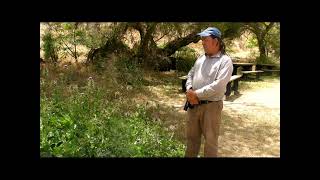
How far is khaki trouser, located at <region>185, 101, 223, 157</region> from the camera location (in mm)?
4258

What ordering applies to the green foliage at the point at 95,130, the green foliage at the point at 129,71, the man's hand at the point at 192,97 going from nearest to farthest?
the man's hand at the point at 192,97, the green foliage at the point at 95,130, the green foliage at the point at 129,71

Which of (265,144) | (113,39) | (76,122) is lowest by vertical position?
(265,144)

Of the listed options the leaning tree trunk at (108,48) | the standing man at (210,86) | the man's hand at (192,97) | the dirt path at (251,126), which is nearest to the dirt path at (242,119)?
the dirt path at (251,126)

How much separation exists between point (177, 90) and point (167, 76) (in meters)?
1.29

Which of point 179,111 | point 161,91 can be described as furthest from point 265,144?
point 161,91

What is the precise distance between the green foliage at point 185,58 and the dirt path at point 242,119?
142 cm

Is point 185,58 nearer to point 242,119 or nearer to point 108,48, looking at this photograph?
point 108,48

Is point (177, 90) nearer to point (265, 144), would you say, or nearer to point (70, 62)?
point (70, 62)

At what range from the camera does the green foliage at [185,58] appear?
11273 millimetres

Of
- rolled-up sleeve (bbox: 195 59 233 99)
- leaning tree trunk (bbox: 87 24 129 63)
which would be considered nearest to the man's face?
rolled-up sleeve (bbox: 195 59 233 99)

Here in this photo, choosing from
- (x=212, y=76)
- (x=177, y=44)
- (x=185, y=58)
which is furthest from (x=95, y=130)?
(x=185, y=58)

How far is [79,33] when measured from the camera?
9.86 m

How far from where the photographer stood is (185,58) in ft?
37.6

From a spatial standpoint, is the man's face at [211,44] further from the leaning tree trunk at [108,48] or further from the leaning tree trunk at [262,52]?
the leaning tree trunk at [262,52]
